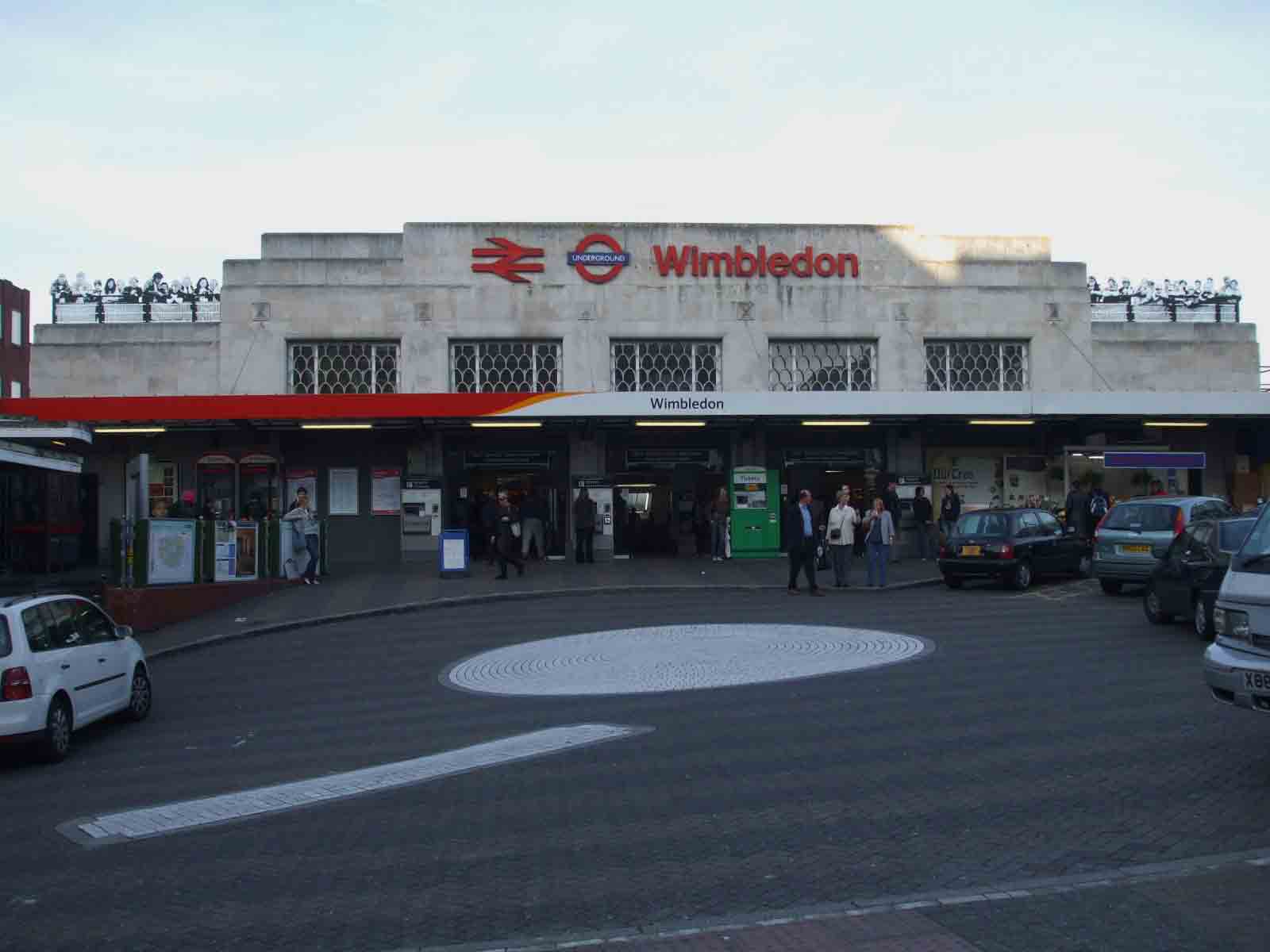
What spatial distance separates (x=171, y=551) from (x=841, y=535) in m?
11.5

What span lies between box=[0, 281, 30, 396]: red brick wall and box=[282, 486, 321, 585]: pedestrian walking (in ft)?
117

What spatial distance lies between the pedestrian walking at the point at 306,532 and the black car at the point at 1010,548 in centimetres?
1186

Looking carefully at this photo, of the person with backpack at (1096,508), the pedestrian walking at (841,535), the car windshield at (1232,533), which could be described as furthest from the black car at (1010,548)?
the car windshield at (1232,533)

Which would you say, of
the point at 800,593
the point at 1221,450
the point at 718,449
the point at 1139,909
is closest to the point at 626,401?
the point at 718,449

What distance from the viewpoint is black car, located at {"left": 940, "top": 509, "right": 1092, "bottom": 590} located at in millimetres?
21750

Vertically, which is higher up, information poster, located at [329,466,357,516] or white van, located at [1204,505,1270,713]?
information poster, located at [329,466,357,516]

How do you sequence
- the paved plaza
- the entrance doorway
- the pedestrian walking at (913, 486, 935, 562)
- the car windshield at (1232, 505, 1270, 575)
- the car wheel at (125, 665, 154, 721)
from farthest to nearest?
1. the entrance doorway
2. the pedestrian walking at (913, 486, 935, 562)
3. the car wheel at (125, 665, 154, 721)
4. the car windshield at (1232, 505, 1270, 575)
5. the paved plaza

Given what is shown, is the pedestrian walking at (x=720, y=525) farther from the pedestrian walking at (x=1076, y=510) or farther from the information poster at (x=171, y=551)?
the information poster at (x=171, y=551)

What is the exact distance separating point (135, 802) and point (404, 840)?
2.73 m

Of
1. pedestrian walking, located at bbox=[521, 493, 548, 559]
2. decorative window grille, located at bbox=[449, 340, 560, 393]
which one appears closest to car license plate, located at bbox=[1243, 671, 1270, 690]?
pedestrian walking, located at bbox=[521, 493, 548, 559]

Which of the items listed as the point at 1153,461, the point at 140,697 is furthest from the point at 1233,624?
the point at 1153,461

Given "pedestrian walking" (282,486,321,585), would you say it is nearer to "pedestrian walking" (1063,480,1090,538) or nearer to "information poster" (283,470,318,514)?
"information poster" (283,470,318,514)

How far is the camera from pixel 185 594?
20.4 metres

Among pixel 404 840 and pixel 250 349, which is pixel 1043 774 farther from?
pixel 250 349
